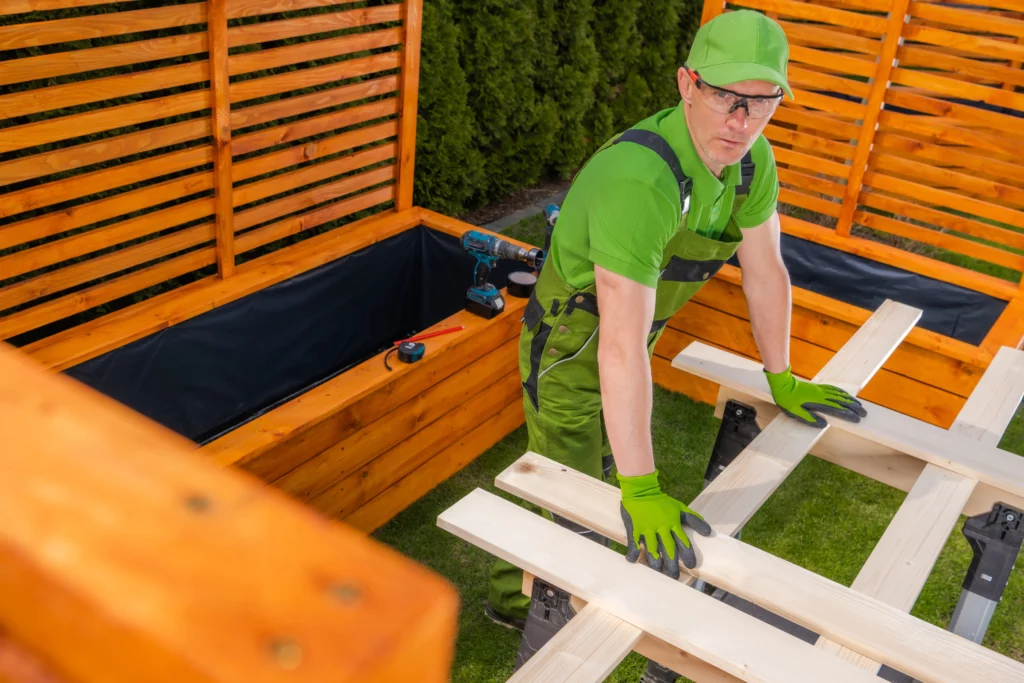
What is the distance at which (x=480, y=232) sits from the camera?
497 centimetres

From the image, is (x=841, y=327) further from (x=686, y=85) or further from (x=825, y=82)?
(x=686, y=85)

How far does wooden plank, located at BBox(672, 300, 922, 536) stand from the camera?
272 cm

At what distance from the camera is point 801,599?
232cm

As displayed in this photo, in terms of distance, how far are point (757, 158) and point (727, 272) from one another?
2.30 meters

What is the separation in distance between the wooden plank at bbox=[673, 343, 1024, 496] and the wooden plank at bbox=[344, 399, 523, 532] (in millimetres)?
1618

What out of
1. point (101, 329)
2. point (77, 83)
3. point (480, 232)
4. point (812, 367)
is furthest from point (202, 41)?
point (812, 367)

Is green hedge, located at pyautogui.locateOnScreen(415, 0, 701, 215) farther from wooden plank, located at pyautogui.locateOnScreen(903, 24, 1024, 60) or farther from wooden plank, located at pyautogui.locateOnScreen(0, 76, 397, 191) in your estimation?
wooden plank, located at pyautogui.locateOnScreen(903, 24, 1024, 60)

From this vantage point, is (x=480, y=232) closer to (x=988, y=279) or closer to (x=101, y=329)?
(x=101, y=329)

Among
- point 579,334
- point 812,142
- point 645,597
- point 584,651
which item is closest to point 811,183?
point 812,142

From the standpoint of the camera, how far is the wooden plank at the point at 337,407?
3553 mm

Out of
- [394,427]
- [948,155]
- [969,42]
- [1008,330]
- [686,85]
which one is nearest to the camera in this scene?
[686,85]

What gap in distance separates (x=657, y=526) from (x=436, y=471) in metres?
2.38

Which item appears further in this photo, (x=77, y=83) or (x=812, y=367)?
(x=812, y=367)

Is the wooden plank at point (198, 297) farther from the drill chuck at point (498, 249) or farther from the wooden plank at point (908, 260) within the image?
the wooden plank at point (908, 260)
